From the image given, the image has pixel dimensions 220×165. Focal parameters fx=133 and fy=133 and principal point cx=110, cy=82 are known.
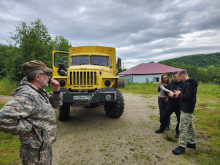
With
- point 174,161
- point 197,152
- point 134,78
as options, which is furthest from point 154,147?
point 134,78

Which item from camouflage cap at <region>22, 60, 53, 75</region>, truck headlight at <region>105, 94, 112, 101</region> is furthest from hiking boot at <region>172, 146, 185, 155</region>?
camouflage cap at <region>22, 60, 53, 75</region>

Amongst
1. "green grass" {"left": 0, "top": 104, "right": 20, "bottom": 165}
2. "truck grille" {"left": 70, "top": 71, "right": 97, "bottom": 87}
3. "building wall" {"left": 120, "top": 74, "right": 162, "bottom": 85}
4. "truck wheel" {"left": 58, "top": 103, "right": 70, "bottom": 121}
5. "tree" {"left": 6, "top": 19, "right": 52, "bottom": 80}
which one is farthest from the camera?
"building wall" {"left": 120, "top": 74, "right": 162, "bottom": 85}

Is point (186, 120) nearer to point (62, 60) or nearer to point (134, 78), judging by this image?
point (62, 60)

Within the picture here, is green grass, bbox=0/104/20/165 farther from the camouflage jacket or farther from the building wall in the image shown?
the building wall

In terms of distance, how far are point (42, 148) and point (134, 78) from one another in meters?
24.3

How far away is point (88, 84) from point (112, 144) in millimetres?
1906

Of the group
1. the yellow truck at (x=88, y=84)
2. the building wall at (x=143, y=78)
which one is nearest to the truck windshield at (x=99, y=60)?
the yellow truck at (x=88, y=84)

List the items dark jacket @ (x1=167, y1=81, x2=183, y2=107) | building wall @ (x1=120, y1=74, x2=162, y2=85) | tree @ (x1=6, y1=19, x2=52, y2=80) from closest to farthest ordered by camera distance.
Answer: dark jacket @ (x1=167, y1=81, x2=183, y2=107), tree @ (x1=6, y1=19, x2=52, y2=80), building wall @ (x1=120, y1=74, x2=162, y2=85)

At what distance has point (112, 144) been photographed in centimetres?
319

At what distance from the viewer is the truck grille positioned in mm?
4160

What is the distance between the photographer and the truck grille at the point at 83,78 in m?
4.16

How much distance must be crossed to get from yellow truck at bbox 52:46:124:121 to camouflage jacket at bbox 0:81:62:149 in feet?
7.43

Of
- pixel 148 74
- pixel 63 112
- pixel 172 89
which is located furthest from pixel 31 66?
pixel 148 74

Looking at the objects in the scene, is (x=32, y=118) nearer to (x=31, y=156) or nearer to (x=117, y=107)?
(x=31, y=156)
